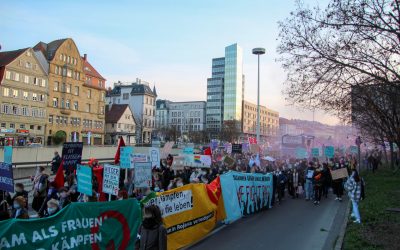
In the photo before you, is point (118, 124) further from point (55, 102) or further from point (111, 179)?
point (111, 179)

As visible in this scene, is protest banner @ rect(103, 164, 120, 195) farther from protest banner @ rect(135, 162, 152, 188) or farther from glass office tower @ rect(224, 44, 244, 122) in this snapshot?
glass office tower @ rect(224, 44, 244, 122)

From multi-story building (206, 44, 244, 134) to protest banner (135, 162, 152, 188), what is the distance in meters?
131

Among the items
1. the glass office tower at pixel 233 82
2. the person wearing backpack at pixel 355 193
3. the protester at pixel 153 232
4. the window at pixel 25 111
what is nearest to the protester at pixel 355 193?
the person wearing backpack at pixel 355 193

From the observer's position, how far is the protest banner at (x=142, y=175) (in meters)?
11.9

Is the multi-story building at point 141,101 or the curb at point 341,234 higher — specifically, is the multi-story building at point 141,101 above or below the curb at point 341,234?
above

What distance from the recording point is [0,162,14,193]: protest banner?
32.8 feet

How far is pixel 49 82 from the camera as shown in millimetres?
67500

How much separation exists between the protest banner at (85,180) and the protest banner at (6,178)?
177 centimetres

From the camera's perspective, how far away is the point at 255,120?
548ft

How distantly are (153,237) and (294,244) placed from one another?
18.4 feet

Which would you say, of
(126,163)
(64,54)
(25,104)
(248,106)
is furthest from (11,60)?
(248,106)

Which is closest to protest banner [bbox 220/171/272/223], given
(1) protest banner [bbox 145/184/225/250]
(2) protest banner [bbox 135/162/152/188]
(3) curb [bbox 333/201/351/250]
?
(1) protest banner [bbox 145/184/225/250]

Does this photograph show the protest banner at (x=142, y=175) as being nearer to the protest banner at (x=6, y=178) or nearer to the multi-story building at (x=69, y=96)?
the protest banner at (x=6, y=178)

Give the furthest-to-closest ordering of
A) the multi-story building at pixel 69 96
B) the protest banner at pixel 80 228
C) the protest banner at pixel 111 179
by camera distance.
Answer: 1. the multi-story building at pixel 69 96
2. the protest banner at pixel 111 179
3. the protest banner at pixel 80 228
